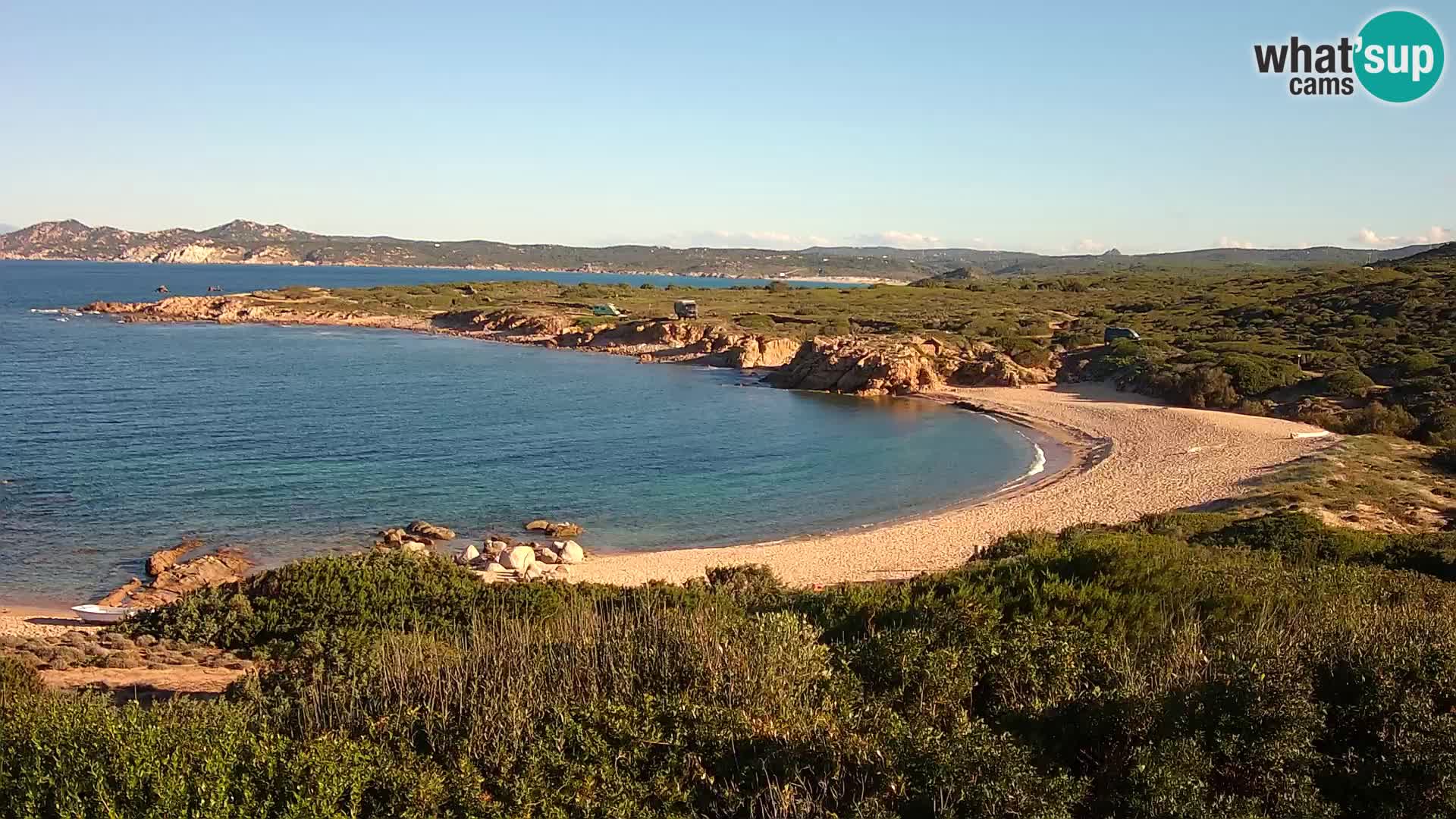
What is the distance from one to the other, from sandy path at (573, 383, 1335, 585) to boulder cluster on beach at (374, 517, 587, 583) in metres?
0.66

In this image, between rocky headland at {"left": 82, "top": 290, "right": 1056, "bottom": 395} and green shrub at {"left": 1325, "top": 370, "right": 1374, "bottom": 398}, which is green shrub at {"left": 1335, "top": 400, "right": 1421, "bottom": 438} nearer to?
green shrub at {"left": 1325, "top": 370, "right": 1374, "bottom": 398}

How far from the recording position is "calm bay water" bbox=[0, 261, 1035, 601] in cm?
2405

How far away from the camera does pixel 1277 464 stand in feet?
96.4

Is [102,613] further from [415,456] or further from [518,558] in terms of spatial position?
[415,456]

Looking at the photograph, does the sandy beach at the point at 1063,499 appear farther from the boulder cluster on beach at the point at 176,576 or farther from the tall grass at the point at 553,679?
the tall grass at the point at 553,679

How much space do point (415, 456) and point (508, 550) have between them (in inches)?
508

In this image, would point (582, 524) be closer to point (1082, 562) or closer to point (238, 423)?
point (1082, 562)

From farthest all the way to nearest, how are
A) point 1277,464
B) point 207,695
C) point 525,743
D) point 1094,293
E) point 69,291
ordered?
point 69,291
point 1094,293
point 1277,464
point 207,695
point 525,743

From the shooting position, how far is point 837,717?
7867 millimetres

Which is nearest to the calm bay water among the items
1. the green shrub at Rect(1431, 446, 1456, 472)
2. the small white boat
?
the small white boat

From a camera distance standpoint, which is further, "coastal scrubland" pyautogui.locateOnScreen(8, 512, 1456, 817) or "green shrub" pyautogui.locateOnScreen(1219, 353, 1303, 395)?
"green shrub" pyautogui.locateOnScreen(1219, 353, 1303, 395)

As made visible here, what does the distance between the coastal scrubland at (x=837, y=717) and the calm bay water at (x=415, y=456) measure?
1386 cm

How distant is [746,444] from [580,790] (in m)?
29.9

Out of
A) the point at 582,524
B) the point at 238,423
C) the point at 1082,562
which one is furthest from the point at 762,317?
the point at 1082,562
